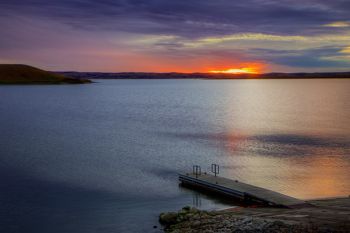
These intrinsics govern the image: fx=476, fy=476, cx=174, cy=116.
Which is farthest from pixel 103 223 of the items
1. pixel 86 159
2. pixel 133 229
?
pixel 86 159

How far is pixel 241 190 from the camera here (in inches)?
1160

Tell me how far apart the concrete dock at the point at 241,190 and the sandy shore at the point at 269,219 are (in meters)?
1.01

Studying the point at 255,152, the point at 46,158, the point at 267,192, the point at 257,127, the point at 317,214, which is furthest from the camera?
the point at 257,127

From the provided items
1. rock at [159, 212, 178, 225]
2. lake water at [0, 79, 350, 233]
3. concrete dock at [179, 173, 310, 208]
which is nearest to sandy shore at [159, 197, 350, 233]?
rock at [159, 212, 178, 225]

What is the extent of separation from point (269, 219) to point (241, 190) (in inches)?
320

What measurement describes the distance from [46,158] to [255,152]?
66.8 feet

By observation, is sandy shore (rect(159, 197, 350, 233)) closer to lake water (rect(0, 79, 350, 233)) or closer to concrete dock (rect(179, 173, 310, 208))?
concrete dock (rect(179, 173, 310, 208))

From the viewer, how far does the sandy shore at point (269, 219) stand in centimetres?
1958

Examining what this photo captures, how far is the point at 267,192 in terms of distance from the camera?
2867 centimetres

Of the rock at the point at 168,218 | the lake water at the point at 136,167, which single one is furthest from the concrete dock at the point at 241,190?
the rock at the point at 168,218

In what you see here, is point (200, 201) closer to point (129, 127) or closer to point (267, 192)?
point (267, 192)

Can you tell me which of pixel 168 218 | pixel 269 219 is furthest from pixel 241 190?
pixel 269 219

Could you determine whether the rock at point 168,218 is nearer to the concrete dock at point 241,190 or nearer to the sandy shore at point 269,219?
the sandy shore at point 269,219

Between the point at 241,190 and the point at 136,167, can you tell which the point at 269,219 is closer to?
the point at 241,190
